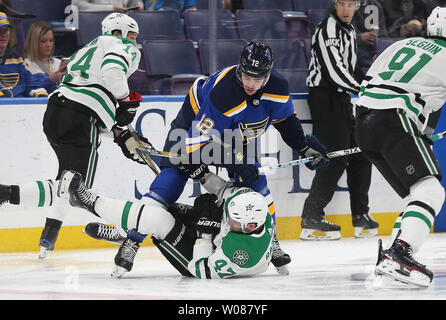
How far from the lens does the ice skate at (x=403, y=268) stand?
11.0ft

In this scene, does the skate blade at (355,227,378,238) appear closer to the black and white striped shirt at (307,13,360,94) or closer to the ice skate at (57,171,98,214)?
the black and white striped shirt at (307,13,360,94)

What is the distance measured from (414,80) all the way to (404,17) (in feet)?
7.70

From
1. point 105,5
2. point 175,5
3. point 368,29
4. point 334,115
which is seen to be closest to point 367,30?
point 368,29

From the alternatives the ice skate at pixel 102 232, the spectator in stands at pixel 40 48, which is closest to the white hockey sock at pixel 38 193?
the ice skate at pixel 102 232

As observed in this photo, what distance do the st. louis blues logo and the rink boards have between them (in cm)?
118

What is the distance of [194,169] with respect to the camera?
3955 mm

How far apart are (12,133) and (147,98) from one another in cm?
80

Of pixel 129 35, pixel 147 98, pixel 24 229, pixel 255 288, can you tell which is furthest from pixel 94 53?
pixel 255 288

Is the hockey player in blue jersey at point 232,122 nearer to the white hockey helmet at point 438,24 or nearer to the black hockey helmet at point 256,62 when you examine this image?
the black hockey helmet at point 256,62

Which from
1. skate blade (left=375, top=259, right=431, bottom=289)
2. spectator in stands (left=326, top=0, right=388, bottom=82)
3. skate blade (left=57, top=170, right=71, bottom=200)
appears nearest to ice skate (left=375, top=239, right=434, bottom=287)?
skate blade (left=375, top=259, right=431, bottom=289)
